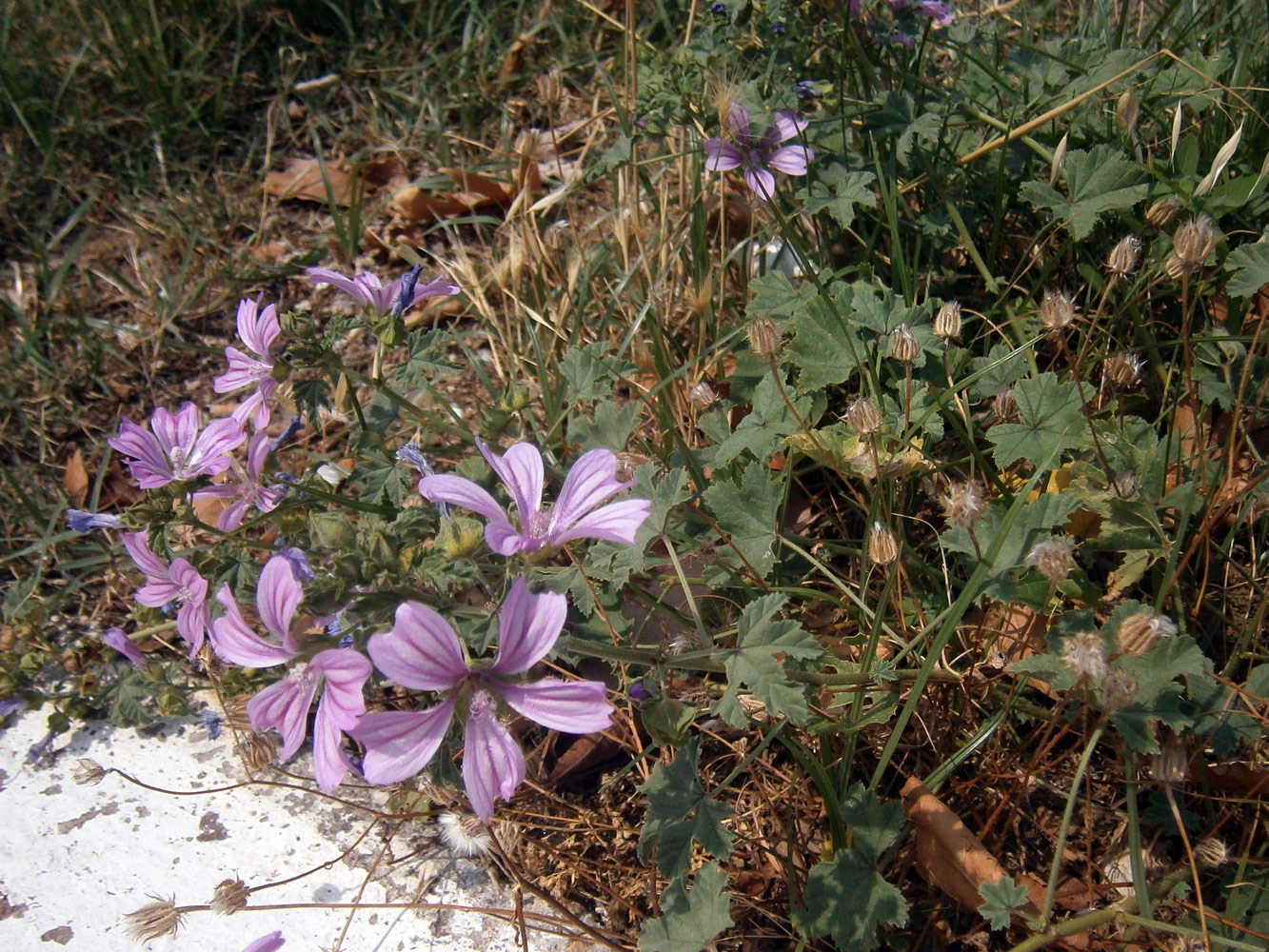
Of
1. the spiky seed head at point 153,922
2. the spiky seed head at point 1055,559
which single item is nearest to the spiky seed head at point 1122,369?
the spiky seed head at point 1055,559

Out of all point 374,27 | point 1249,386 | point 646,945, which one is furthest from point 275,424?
point 1249,386

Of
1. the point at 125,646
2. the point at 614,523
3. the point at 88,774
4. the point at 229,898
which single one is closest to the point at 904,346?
the point at 614,523

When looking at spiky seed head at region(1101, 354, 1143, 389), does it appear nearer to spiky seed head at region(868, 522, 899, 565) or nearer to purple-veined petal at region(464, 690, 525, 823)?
spiky seed head at region(868, 522, 899, 565)

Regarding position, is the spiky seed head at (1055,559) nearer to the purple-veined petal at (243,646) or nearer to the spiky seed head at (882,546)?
the spiky seed head at (882,546)

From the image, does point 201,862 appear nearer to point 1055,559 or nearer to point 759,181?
point 1055,559

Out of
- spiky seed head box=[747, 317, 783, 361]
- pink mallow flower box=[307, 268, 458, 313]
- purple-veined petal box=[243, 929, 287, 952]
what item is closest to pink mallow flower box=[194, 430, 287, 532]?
pink mallow flower box=[307, 268, 458, 313]
